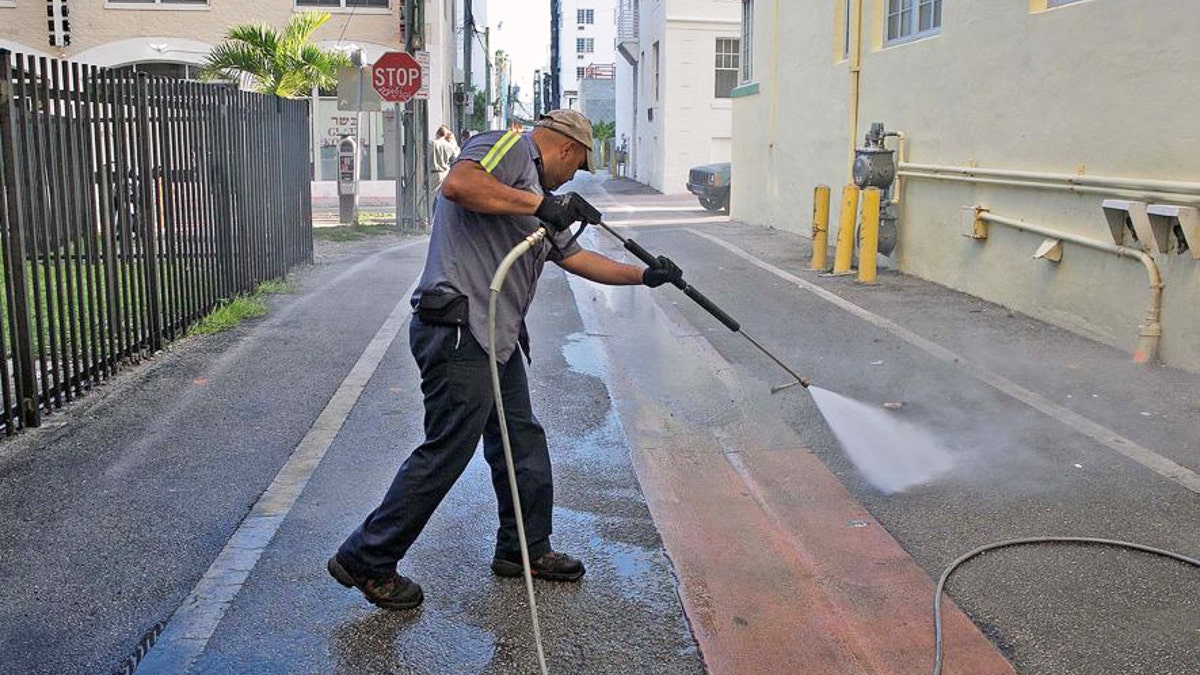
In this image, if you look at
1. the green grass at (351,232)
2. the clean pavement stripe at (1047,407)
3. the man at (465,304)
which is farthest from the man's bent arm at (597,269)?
the green grass at (351,232)

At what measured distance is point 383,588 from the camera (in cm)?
400

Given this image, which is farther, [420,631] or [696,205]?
[696,205]

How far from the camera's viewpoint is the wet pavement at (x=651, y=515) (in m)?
3.79

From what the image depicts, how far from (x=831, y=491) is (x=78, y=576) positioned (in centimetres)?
324

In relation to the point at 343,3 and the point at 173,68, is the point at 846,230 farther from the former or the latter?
the point at 173,68

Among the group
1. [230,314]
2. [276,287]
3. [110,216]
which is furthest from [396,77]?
[110,216]

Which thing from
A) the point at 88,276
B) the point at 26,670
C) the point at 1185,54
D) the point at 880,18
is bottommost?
the point at 26,670

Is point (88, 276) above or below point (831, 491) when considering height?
above

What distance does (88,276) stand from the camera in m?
7.14

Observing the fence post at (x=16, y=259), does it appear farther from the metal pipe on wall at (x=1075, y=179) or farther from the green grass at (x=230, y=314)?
the metal pipe on wall at (x=1075, y=179)

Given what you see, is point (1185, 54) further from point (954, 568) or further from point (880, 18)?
point (880, 18)

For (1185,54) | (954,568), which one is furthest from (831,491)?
(1185,54)

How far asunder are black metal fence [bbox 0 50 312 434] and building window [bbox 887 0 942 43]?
7221mm

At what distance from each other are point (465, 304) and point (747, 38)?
20224 millimetres
